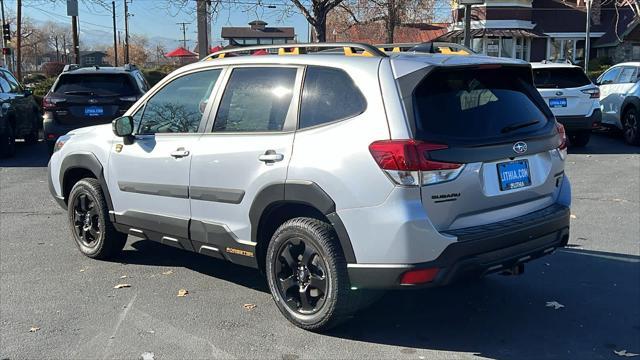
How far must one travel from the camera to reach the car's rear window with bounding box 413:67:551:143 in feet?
12.2

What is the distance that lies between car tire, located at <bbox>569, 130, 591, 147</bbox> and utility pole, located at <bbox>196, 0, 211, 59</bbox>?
9773mm

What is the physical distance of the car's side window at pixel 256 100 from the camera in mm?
4262

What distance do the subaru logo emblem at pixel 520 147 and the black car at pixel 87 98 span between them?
27.6ft

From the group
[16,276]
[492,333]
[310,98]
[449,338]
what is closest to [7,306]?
[16,276]

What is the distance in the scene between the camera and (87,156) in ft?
18.3

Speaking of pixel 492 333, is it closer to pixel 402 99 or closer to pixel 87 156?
pixel 402 99

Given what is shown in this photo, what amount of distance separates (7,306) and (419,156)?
3.31 meters

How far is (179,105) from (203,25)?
574 inches

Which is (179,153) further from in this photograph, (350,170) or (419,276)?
(419,276)

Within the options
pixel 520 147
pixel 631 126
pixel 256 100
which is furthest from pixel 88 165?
pixel 631 126

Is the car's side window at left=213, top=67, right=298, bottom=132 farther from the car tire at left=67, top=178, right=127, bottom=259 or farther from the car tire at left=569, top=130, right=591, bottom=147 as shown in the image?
the car tire at left=569, top=130, right=591, bottom=147

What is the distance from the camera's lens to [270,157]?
4.10m

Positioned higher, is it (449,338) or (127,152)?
(127,152)

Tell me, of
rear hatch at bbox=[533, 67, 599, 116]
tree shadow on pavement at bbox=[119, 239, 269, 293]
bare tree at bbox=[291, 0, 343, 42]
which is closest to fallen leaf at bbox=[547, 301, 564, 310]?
tree shadow on pavement at bbox=[119, 239, 269, 293]
